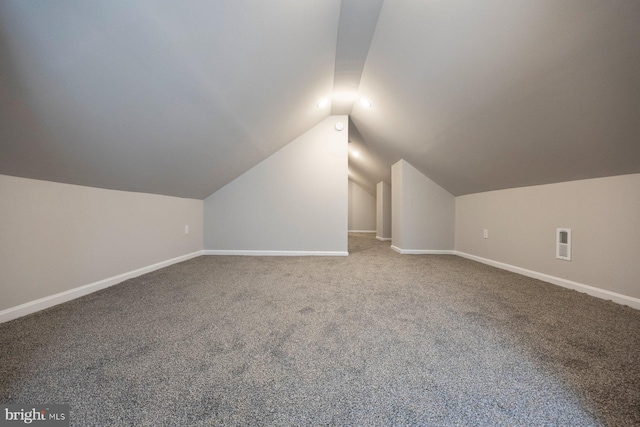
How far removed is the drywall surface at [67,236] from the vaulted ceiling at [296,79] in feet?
0.46

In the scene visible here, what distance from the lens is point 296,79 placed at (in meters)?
2.22

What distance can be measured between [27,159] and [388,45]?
2.55m

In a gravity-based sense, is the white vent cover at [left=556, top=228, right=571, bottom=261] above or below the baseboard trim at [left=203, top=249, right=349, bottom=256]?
above

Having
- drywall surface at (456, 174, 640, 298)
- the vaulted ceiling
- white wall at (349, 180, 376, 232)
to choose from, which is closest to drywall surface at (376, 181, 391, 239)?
white wall at (349, 180, 376, 232)

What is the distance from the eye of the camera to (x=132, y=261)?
7.31 ft

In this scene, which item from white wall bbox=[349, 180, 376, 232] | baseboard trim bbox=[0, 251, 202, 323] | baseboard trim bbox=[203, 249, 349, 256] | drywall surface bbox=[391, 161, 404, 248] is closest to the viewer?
baseboard trim bbox=[0, 251, 202, 323]

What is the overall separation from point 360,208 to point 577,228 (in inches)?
229

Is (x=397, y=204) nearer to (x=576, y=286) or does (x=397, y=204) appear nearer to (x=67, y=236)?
(x=576, y=286)

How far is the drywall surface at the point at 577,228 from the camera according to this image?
162cm

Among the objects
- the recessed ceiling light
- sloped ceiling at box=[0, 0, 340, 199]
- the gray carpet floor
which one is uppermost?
the recessed ceiling light

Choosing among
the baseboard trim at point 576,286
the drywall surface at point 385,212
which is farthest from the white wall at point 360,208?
the baseboard trim at point 576,286

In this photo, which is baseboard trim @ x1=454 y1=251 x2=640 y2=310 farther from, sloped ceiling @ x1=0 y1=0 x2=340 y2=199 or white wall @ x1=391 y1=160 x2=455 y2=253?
sloped ceiling @ x1=0 y1=0 x2=340 y2=199

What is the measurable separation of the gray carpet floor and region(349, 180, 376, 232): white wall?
585cm

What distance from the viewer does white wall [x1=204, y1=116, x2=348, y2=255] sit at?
353cm
